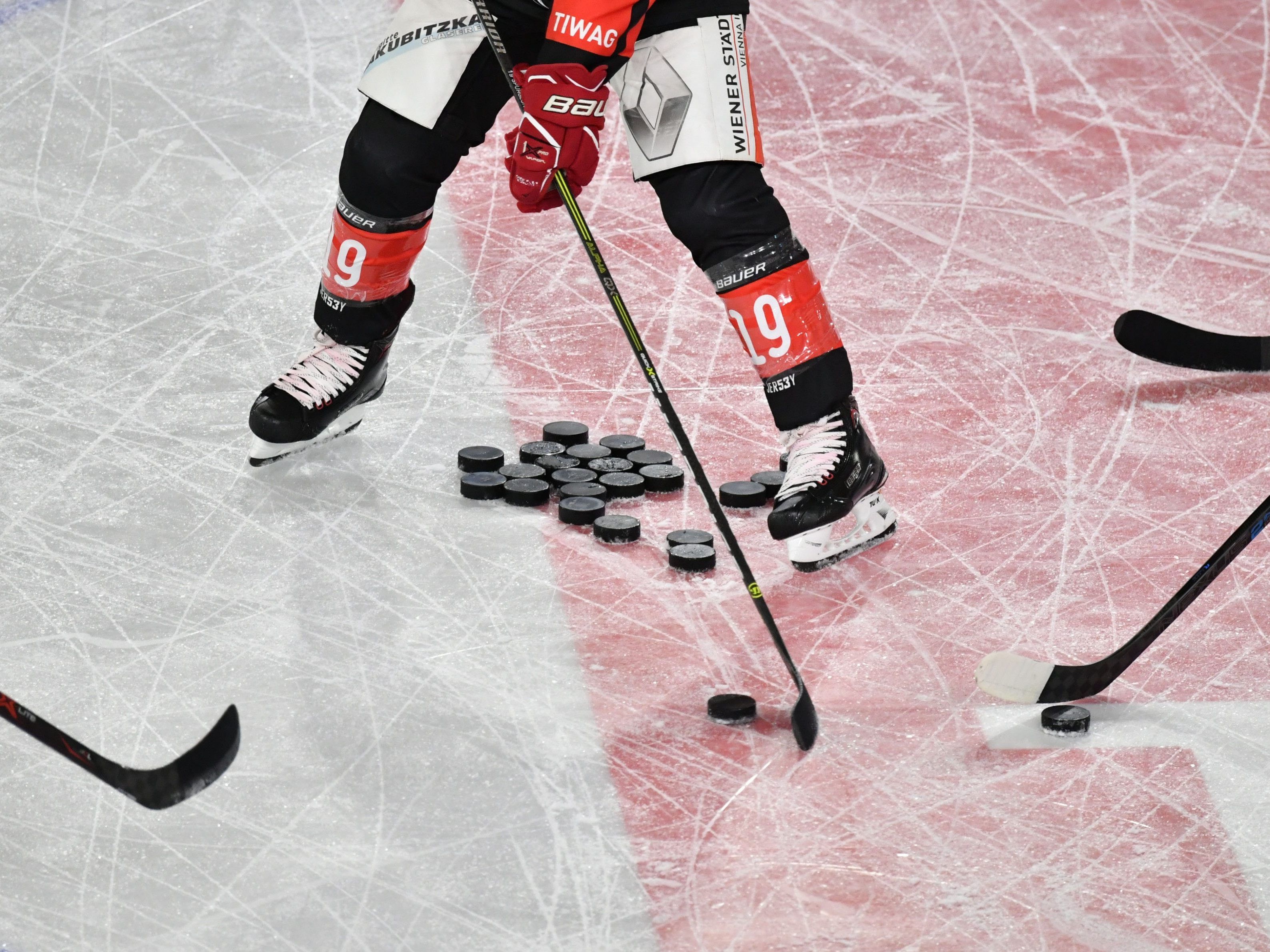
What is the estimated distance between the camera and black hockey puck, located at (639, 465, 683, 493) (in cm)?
294

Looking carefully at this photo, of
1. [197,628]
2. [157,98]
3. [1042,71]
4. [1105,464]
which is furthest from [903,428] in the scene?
[157,98]

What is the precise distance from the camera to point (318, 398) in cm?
299

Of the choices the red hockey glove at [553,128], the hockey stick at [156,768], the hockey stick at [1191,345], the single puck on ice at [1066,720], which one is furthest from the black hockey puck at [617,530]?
the hockey stick at [1191,345]

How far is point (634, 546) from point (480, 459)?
336 mm

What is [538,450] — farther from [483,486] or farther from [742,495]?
[742,495]

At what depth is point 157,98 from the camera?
4289 mm

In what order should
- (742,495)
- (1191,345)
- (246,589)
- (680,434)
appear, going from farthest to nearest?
1. (1191,345)
2. (742,495)
3. (246,589)
4. (680,434)

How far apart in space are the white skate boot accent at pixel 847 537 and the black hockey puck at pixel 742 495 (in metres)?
0.16

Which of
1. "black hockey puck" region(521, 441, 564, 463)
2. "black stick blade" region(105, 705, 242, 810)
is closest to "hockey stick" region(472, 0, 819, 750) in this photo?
"black hockey puck" region(521, 441, 564, 463)

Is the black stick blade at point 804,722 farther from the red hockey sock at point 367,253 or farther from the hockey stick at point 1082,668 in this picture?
the red hockey sock at point 367,253

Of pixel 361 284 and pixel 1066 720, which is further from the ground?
pixel 361 284

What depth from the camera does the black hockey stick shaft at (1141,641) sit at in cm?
231

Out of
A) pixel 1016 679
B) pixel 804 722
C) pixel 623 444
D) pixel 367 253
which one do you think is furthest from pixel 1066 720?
pixel 367 253

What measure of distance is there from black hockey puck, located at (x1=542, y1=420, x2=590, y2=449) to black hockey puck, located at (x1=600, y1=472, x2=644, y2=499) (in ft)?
0.49
